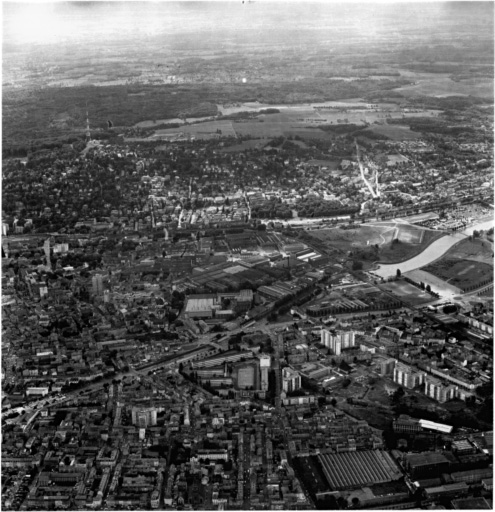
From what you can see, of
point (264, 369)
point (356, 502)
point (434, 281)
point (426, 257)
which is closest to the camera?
point (356, 502)

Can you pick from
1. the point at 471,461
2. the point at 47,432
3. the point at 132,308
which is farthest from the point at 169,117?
the point at 471,461

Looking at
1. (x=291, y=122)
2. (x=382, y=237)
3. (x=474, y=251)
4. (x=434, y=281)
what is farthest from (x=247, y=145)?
(x=434, y=281)

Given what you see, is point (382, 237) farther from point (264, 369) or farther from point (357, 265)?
point (264, 369)

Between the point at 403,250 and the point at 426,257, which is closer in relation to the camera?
the point at 426,257

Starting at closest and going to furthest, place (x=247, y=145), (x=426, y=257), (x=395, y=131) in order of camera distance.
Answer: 1. (x=426, y=257)
2. (x=247, y=145)
3. (x=395, y=131)

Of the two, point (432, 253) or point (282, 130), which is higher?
point (282, 130)

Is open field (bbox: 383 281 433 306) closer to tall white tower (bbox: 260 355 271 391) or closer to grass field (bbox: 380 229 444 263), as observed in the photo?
grass field (bbox: 380 229 444 263)

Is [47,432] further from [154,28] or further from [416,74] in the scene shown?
[416,74]

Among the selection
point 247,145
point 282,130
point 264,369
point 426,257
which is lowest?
point 264,369

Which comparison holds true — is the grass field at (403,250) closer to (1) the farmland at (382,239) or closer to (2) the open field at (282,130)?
(1) the farmland at (382,239)
